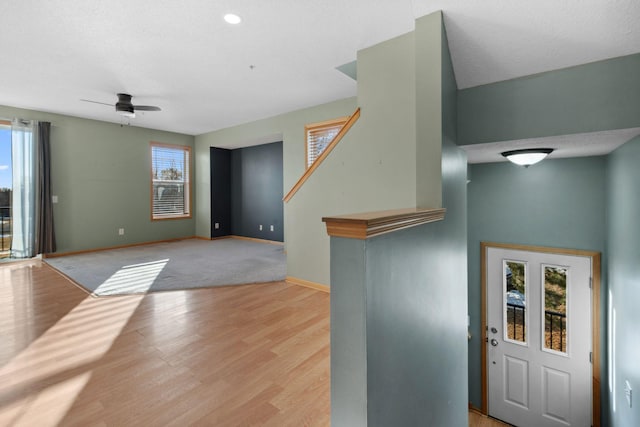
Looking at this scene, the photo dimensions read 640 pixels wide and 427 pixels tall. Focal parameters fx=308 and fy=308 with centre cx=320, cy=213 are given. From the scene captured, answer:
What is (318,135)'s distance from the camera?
521 centimetres

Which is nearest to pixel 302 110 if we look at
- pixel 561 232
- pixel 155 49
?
pixel 155 49

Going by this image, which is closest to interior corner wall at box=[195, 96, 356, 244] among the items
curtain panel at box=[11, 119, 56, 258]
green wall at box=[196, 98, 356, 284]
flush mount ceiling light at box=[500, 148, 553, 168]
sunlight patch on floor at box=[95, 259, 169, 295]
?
green wall at box=[196, 98, 356, 284]

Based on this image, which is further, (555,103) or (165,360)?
(555,103)

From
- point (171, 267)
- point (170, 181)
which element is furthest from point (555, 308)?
point (170, 181)

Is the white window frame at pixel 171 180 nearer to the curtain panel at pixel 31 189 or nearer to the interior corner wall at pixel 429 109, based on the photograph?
the curtain panel at pixel 31 189

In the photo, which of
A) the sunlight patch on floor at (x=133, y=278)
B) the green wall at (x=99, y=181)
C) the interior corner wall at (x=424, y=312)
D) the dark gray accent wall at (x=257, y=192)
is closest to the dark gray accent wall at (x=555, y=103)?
the interior corner wall at (x=424, y=312)

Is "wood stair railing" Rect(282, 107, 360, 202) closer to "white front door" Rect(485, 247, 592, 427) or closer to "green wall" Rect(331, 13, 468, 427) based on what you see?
"green wall" Rect(331, 13, 468, 427)

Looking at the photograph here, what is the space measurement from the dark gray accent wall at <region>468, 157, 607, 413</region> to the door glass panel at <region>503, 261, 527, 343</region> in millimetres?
334

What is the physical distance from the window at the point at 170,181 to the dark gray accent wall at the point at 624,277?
293 inches

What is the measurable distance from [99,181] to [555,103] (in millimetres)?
7124

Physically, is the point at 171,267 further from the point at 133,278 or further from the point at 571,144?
the point at 571,144

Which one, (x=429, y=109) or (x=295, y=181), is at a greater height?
(x=429, y=109)

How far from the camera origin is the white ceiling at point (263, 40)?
7.14 feet

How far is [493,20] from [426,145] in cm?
101
